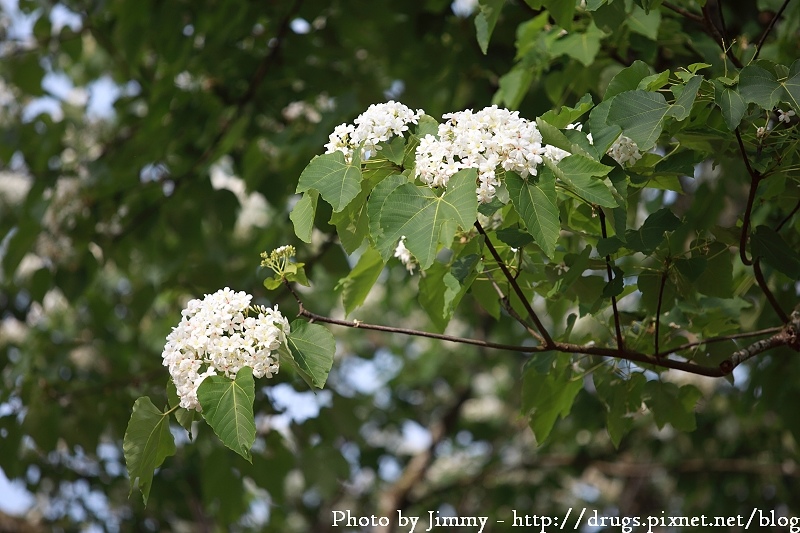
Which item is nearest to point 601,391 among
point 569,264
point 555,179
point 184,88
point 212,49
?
point 569,264

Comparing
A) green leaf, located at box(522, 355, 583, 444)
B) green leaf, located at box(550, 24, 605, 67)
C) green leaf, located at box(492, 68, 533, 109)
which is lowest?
green leaf, located at box(522, 355, 583, 444)

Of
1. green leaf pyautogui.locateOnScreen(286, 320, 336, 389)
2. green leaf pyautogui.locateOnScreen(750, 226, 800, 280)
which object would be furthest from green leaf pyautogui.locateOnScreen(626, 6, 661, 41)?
green leaf pyautogui.locateOnScreen(286, 320, 336, 389)

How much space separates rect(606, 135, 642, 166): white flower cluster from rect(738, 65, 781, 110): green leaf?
187mm

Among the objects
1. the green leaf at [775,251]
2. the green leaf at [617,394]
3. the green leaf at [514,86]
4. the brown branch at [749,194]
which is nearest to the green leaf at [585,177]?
the brown branch at [749,194]

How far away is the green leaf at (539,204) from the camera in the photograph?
4.32ft

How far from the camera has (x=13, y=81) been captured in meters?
3.95

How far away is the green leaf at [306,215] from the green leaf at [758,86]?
689 mm

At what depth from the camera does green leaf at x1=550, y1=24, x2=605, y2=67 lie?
232cm

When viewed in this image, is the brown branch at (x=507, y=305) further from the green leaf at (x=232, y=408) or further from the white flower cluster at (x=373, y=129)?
the green leaf at (x=232, y=408)

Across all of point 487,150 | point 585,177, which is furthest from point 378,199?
point 585,177

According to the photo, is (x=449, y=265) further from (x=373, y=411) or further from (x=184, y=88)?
(x=373, y=411)

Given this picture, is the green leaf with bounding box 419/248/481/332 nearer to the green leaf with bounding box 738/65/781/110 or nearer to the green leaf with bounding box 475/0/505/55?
the green leaf with bounding box 738/65/781/110

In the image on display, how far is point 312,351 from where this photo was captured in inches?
55.9

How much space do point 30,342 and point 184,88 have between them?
1.26m
